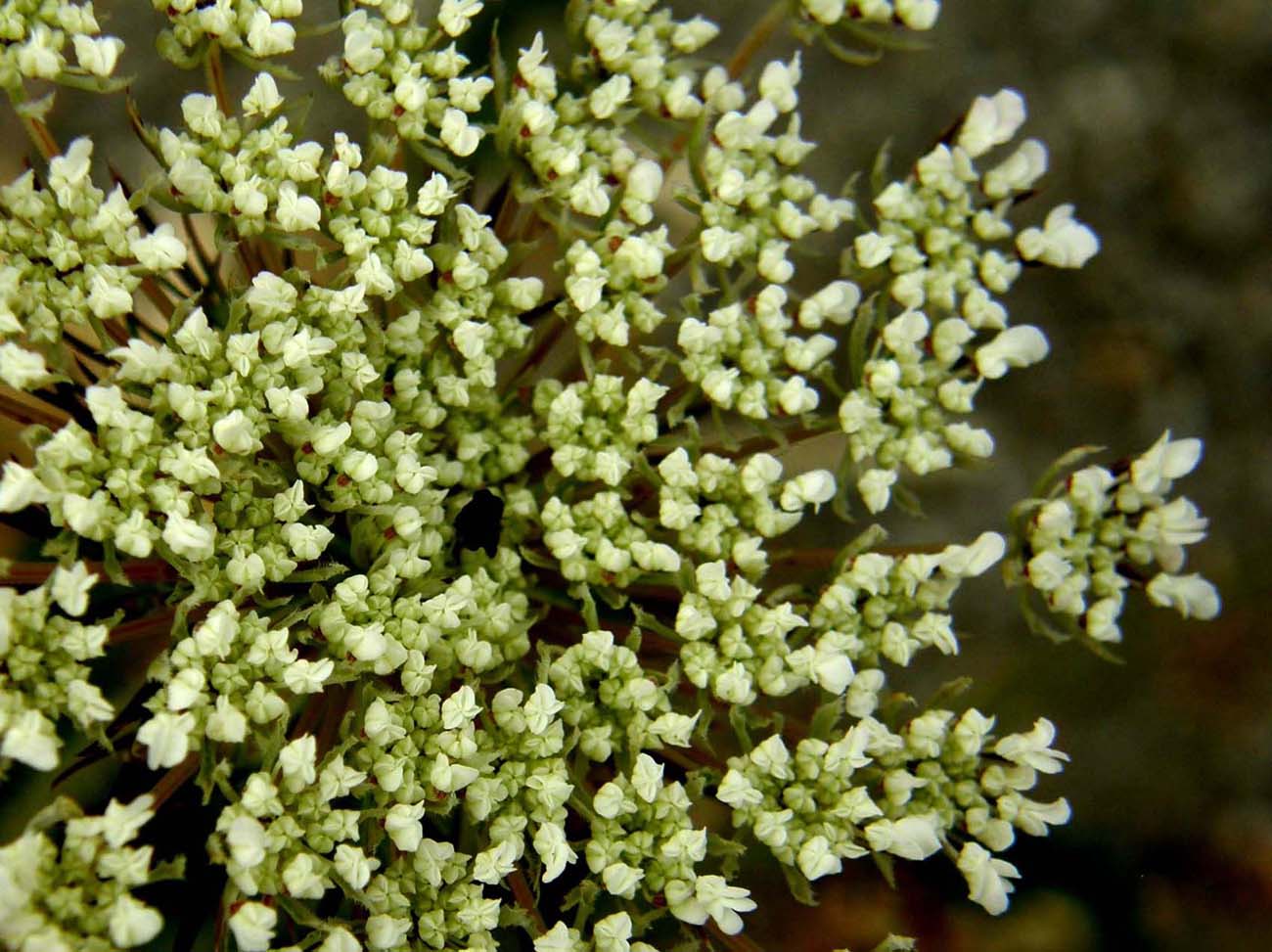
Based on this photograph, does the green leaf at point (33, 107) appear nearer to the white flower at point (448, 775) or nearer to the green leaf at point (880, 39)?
A: the white flower at point (448, 775)

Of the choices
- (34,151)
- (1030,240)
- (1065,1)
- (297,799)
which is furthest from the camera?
(1065,1)

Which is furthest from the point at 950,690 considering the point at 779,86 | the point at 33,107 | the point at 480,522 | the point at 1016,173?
the point at 33,107

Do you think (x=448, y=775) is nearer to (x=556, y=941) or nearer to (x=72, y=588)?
(x=556, y=941)

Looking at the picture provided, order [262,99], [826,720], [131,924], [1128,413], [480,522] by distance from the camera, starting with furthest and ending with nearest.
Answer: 1. [1128,413]
2. [480,522]
3. [826,720]
4. [262,99]
5. [131,924]

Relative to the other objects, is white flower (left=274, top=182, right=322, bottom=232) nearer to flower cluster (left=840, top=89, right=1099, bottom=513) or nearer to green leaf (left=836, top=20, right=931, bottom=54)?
flower cluster (left=840, top=89, right=1099, bottom=513)

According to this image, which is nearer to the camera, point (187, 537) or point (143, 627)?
point (187, 537)

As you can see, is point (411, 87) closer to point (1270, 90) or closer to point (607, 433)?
point (607, 433)

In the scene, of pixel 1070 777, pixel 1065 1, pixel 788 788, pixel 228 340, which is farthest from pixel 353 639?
pixel 1065 1
